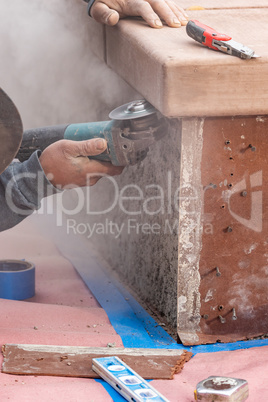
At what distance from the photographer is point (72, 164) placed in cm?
239

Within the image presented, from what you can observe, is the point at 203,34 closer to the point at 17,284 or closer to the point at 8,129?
the point at 8,129

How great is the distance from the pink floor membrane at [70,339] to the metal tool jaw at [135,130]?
24.8 inches

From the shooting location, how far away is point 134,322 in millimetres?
2512

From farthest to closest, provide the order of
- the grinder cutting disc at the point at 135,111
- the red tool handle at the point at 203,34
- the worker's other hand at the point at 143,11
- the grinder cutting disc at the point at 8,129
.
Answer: the worker's other hand at the point at 143,11 < the grinder cutting disc at the point at 135,111 < the red tool handle at the point at 203,34 < the grinder cutting disc at the point at 8,129

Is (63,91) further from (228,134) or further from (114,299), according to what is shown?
(228,134)

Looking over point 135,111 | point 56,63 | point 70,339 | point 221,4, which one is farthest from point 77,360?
point 56,63

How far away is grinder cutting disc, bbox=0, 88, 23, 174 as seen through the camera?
1.96m

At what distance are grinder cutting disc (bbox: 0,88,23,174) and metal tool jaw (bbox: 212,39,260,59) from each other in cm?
69

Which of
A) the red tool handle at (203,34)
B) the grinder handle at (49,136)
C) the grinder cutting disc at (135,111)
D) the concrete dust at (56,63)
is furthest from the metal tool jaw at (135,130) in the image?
the concrete dust at (56,63)

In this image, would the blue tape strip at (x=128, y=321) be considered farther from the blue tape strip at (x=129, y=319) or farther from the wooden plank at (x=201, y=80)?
the wooden plank at (x=201, y=80)

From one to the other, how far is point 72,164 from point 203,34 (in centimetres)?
66

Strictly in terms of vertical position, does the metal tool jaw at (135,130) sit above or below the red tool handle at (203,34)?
below

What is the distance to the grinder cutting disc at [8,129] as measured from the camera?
196 centimetres

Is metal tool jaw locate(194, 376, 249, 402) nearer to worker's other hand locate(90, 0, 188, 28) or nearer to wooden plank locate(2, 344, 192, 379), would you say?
wooden plank locate(2, 344, 192, 379)
